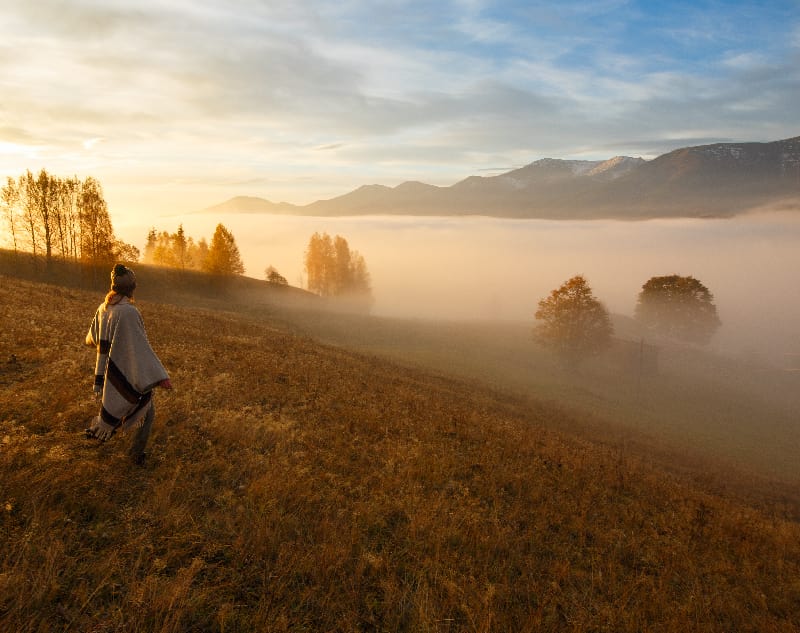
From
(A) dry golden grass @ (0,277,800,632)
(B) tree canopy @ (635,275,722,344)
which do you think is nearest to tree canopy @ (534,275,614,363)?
(B) tree canopy @ (635,275,722,344)

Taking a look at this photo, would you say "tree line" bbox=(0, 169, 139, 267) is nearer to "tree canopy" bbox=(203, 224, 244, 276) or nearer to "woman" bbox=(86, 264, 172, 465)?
"tree canopy" bbox=(203, 224, 244, 276)

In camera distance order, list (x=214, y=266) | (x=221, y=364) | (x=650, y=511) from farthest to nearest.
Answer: (x=214, y=266)
(x=221, y=364)
(x=650, y=511)

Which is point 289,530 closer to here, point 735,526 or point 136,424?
point 136,424

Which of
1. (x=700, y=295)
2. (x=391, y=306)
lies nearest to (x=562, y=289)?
(x=700, y=295)

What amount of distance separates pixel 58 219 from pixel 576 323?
6077 centimetres

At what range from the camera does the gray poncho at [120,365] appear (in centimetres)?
640

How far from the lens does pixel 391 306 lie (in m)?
139

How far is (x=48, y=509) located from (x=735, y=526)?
14.6 m

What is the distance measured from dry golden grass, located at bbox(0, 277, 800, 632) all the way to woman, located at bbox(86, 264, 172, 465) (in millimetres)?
829

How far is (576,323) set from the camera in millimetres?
50219

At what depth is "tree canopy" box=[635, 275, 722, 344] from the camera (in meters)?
68.5

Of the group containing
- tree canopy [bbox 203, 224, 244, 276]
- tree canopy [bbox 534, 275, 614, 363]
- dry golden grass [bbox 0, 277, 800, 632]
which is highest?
Answer: tree canopy [bbox 203, 224, 244, 276]

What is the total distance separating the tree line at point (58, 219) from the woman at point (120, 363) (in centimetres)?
4794

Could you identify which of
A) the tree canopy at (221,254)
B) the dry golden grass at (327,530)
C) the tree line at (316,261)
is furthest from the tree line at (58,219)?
the dry golden grass at (327,530)
